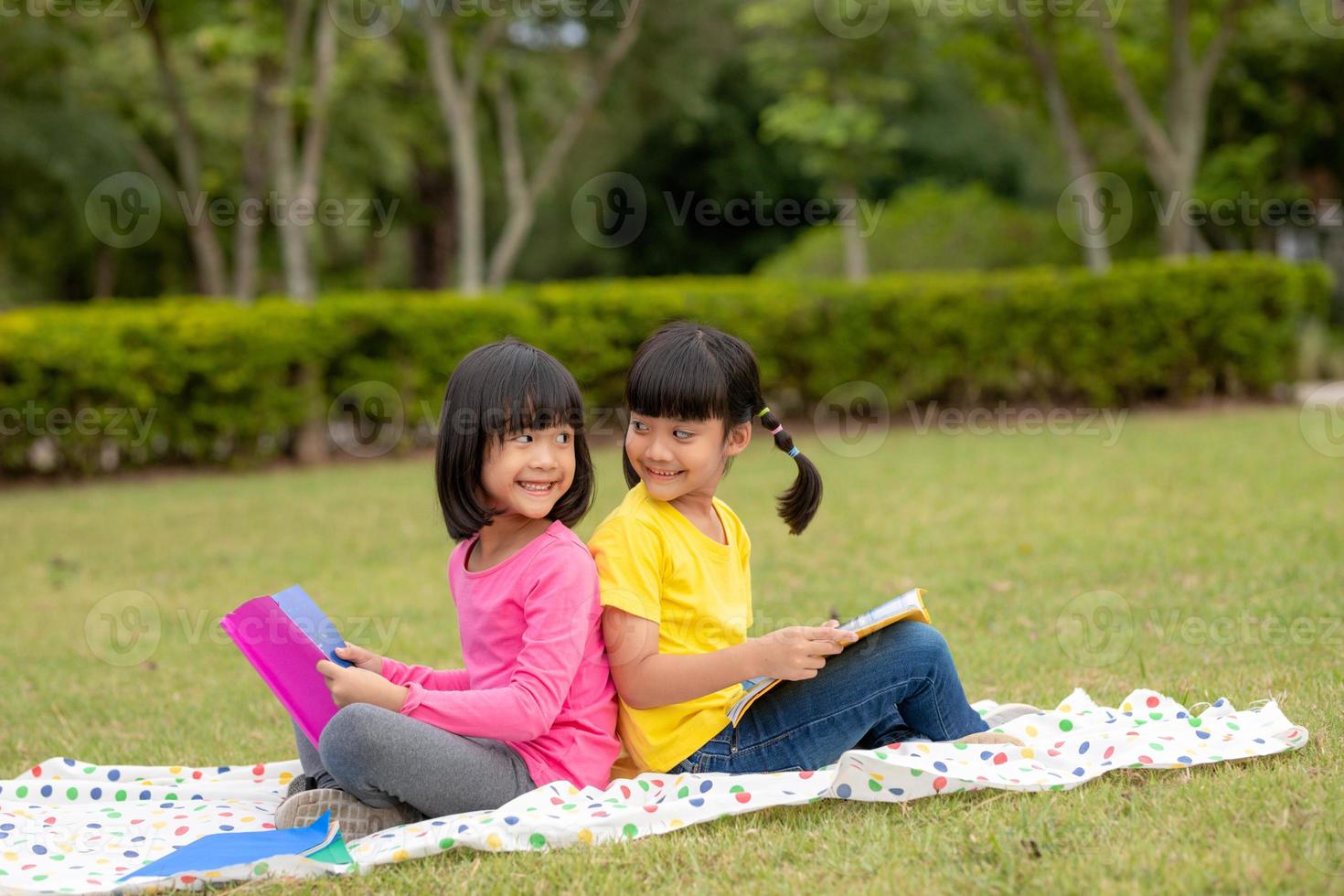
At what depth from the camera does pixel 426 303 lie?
441 inches

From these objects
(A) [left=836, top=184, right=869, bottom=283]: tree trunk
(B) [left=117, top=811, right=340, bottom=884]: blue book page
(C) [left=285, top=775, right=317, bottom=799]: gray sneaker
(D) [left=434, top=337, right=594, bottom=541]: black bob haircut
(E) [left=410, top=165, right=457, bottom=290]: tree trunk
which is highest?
(E) [left=410, top=165, right=457, bottom=290]: tree trunk

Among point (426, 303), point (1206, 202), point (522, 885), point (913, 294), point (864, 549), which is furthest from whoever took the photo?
point (1206, 202)

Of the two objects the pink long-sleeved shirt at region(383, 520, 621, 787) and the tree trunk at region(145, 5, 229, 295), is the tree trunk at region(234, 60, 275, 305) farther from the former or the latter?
the pink long-sleeved shirt at region(383, 520, 621, 787)

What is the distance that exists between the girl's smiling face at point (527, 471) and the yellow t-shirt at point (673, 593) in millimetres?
166

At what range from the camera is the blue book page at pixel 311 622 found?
117 inches

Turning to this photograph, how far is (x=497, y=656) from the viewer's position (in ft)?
10.1

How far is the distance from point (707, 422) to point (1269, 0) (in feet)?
51.9

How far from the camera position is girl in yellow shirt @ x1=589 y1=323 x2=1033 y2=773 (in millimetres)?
3014

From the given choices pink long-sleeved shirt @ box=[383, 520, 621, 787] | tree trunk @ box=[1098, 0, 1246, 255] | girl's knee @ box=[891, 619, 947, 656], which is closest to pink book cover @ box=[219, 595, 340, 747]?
pink long-sleeved shirt @ box=[383, 520, 621, 787]

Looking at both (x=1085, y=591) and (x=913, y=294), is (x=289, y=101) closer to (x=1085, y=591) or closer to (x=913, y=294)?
(x=913, y=294)

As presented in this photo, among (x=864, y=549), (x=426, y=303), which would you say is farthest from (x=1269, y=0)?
(x=864, y=549)

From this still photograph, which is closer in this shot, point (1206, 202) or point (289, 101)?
point (289, 101)

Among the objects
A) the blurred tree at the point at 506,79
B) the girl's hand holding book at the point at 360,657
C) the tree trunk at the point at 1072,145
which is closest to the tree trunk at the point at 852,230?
the tree trunk at the point at 1072,145

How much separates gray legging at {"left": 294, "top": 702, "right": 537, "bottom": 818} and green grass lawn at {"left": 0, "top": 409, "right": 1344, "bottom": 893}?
0.50 ft
